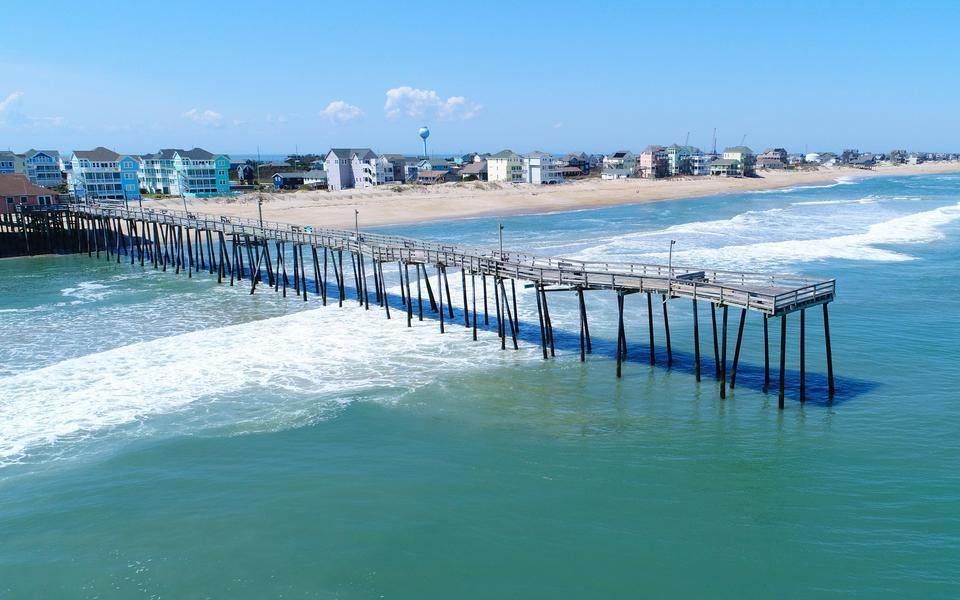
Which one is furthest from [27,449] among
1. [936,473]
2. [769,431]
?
[936,473]

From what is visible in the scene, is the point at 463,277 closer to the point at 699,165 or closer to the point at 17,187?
the point at 17,187

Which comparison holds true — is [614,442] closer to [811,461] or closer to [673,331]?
[811,461]

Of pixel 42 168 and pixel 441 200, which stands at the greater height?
pixel 42 168

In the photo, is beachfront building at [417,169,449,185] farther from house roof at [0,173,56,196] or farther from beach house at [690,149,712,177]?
house roof at [0,173,56,196]

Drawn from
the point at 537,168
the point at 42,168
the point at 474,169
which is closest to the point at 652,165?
the point at 537,168

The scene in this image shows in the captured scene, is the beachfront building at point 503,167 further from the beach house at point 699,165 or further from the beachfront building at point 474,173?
the beach house at point 699,165

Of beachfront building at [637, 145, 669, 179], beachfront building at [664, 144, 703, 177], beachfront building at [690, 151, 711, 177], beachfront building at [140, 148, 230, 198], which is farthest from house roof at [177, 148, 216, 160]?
beachfront building at [690, 151, 711, 177]

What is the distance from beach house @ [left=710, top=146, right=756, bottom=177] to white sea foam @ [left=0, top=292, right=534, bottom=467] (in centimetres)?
15000

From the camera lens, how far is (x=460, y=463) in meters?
18.5

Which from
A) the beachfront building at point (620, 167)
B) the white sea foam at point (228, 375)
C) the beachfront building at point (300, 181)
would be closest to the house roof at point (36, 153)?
the beachfront building at point (300, 181)

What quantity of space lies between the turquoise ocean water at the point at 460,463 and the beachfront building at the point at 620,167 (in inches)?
4572

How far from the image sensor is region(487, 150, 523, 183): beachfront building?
411 feet

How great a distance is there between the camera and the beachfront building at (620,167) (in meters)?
148

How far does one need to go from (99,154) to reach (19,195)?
31.4 metres
